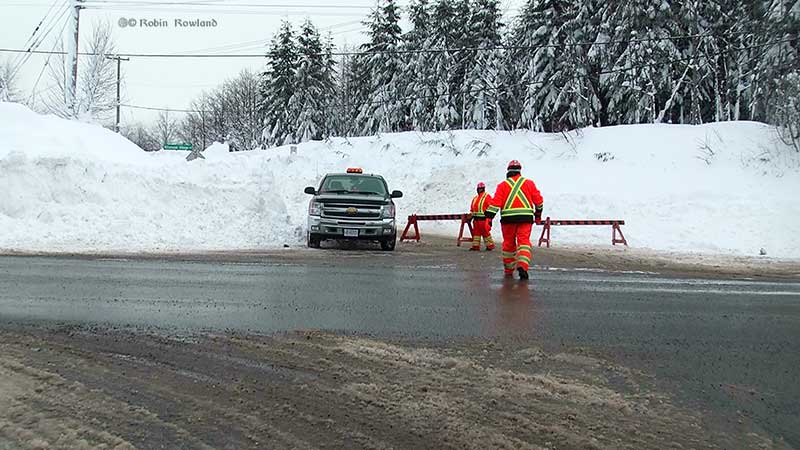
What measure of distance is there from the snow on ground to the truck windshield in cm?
200

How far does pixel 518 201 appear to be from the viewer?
1072 centimetres

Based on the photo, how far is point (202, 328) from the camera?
6215mm

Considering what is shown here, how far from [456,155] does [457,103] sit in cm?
1654

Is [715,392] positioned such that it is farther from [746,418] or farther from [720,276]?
[720,276]

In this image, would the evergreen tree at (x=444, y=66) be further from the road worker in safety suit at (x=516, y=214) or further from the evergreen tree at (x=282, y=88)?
the road worker in safety suit at (x=516, y=214)

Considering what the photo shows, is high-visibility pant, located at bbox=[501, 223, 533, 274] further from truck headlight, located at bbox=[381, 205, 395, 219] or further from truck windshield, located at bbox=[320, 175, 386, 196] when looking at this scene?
truck windshield, located at bbox=[320, 175, 386, 196]

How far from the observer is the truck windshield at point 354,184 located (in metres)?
16.3

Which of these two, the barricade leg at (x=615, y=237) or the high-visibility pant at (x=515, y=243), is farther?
the barricade leg at (x=615, y=237)

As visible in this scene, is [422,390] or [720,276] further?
[720,276]

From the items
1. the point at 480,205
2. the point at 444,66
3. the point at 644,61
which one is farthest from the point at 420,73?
the point at 480,205

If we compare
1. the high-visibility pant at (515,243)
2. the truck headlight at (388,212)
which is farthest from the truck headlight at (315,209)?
the high-visibility pant at (515,243)

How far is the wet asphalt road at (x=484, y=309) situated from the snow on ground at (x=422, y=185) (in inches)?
190

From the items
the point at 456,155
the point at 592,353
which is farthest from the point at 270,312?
the point at 456,155

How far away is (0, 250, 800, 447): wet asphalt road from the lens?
17.5ft
